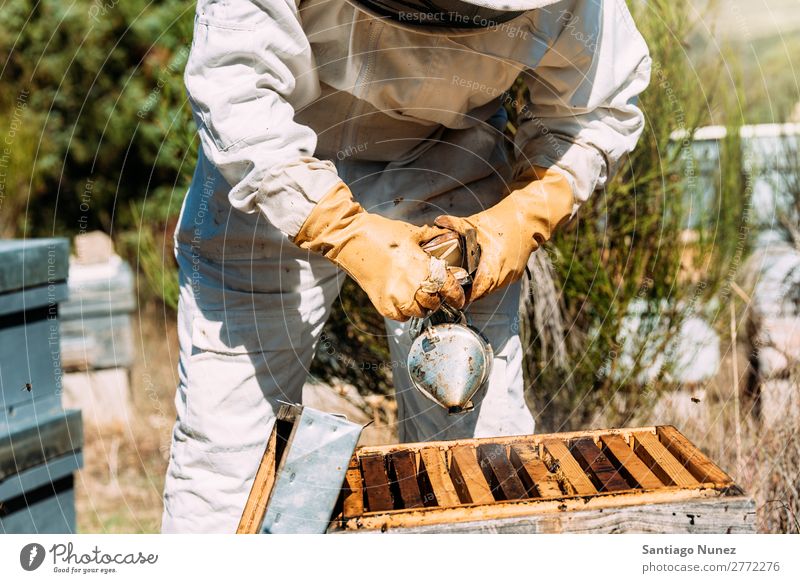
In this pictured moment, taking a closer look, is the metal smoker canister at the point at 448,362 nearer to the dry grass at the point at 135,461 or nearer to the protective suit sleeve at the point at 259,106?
the protective suit sleeve at the point at 259,106

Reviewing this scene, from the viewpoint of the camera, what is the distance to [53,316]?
7.85 ft

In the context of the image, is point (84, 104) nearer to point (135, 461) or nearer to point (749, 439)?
point (135, 461)

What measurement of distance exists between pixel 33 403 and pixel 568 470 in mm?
1414

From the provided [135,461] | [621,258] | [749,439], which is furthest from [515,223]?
[135,461]

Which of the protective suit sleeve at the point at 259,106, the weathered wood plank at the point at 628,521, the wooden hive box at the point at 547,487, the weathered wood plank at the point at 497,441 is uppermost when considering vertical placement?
the protective suit sleeve at the point at 259,106

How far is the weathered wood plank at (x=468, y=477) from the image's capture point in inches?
57.1

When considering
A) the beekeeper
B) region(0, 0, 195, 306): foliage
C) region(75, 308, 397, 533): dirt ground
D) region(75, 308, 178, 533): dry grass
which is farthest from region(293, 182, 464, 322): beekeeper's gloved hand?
region(0, 0, 195, 306): foliage

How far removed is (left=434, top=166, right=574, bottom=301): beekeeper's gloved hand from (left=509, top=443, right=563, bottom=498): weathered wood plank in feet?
0.95

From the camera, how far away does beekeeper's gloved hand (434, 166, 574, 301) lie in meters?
1.68

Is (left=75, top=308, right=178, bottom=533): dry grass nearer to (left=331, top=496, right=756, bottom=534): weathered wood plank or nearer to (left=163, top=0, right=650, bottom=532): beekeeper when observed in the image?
(left=163, top=0, right=650, bottom=532): beekeeper

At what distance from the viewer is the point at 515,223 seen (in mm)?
1758

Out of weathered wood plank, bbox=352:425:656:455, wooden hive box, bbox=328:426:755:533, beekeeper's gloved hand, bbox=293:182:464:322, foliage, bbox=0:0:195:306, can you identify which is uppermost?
foliage, bbox=0:0:195:306

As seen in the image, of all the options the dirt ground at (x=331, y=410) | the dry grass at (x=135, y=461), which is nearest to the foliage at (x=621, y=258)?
the dirt ground at (x=331, y=410)

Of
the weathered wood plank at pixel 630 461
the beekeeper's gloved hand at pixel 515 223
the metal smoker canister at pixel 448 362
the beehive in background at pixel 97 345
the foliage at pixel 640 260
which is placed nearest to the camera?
the weathered wood plank at pixel 630 461
